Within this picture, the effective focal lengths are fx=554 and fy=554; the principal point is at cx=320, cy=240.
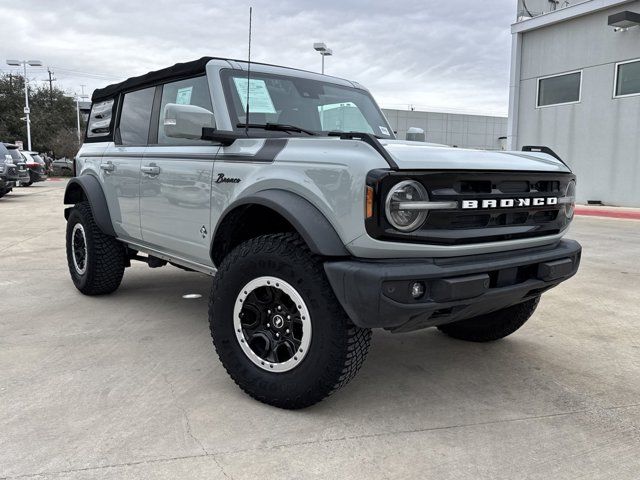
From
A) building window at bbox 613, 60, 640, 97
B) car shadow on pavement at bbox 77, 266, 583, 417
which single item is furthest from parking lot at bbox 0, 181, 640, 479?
building window at bbox 613, 60, 640, 97

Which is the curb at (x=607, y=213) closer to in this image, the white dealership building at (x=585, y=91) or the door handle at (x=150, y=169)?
the white dealership building at (x=585, y=91)

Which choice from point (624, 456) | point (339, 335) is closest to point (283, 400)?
point (339, 335)

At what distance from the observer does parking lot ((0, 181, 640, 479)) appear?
235 cm

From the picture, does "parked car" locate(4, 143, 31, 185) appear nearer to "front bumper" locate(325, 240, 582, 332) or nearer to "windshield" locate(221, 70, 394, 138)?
"windshield" locate(221, 70, 394, 138)

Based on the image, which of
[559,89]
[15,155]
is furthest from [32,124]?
[559,89]

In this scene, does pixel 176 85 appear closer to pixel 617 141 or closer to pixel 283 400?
pixel 283 400

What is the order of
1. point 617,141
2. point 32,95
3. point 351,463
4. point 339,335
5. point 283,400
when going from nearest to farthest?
1. point 351,463
2. point 339,335
3. point 283,400
4. point 617,141
5. point 32,95

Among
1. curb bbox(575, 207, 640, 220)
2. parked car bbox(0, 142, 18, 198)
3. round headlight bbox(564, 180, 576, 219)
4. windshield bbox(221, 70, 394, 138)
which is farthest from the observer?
parked car bbox(0, 142, 18, 198)

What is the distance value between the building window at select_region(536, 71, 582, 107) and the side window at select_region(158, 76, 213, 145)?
52.7ft

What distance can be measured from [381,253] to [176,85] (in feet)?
7.53

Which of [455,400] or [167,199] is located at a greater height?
[167,199]

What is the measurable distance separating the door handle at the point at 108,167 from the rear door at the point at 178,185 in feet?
1.93

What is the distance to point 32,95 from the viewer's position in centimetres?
5347

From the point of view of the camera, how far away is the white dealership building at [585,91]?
15.5 metres
